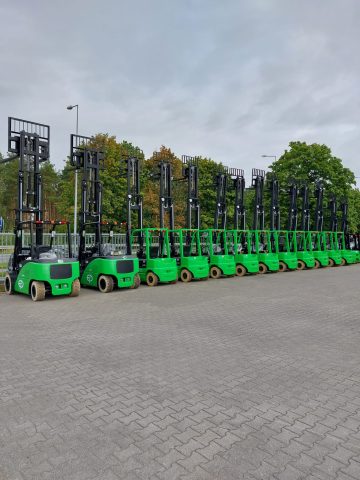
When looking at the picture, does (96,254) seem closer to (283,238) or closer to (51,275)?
(51,275)

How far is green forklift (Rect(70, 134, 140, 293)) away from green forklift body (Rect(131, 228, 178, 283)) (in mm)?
977

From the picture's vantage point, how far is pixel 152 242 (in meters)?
16.5

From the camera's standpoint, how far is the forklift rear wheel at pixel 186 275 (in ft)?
51.7

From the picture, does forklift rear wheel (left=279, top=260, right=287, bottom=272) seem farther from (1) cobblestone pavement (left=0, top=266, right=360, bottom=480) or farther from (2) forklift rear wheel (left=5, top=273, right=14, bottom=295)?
(2) forklift rear wheel (left=5, top=273, right=14, bottom=295)

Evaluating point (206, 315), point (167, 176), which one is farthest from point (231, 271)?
point (206, 315)

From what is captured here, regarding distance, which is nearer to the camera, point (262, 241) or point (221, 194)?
point (221, 194)

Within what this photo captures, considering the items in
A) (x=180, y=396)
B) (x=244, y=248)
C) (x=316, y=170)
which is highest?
(x=316, y=170)

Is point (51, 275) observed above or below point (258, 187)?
below

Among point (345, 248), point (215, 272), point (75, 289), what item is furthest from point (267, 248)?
point (75, 289)

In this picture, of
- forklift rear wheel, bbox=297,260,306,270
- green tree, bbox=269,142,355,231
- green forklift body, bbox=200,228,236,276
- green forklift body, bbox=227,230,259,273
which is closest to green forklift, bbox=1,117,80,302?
green forklift body, bbox=200,228,236,276

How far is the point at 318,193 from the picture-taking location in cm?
2644

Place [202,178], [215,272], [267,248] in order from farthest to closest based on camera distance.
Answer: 1. [202,178]
2. [267,248]
3. [215,272]

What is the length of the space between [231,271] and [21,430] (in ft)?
47.3

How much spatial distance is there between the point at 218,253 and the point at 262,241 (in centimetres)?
392
